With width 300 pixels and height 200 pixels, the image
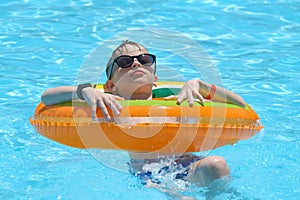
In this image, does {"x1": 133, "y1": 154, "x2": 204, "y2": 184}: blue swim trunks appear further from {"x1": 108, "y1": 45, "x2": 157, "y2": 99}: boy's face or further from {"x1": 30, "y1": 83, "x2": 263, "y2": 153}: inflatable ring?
{"x1": 108, "y1": 45, "x2": 157, "y2": 99}: boy's face

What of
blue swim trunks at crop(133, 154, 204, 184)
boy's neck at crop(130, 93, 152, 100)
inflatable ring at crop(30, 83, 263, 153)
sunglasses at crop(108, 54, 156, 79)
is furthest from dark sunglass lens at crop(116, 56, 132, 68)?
blue swim trunks at crop(133, 154, 204, 184)

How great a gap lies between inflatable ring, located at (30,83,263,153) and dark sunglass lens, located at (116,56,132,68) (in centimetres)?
43

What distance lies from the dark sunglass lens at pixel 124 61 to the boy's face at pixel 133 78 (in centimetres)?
3

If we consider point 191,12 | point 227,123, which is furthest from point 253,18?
point 227,123

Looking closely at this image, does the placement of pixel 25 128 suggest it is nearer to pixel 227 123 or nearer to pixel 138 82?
pixel 138 82

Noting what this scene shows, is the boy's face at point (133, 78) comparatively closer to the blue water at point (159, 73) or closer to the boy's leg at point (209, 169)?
the blue water at point (159, 73)

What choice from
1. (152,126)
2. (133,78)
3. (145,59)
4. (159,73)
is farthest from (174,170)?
(159,73)

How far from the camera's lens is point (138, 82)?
16.1 feet

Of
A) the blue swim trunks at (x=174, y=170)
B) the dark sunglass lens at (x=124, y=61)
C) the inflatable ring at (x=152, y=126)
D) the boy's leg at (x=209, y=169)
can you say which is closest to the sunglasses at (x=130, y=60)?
the dark sunglass lens at (x=124, y=61)

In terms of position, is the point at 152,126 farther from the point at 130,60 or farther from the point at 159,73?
the point at 159,73

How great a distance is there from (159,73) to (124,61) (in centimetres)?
256

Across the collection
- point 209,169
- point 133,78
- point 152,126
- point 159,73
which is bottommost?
point 159,73

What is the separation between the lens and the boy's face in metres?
4.92

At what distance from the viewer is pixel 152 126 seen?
4500 mm
